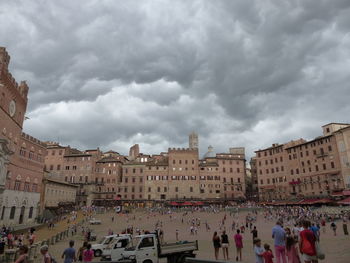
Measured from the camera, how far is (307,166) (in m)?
65.3

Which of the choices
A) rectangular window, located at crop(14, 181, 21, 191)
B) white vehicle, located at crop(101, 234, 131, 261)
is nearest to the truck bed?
white vehicle, located at crop(101, 234, 131, 261)

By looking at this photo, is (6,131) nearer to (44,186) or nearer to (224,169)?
(44,186)

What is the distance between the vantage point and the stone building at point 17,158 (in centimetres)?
3497

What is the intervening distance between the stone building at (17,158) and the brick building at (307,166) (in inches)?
2299

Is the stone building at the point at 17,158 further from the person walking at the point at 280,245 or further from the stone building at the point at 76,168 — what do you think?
the person walking at the point at 280,245

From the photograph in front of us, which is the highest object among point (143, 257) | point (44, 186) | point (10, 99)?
point (10, 99)

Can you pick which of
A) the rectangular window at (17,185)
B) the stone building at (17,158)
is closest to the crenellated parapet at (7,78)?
the stone building at (17,158)

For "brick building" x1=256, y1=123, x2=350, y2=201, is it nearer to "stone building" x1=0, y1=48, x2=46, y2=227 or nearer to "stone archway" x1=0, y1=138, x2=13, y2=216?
"stone building" x1=0, y1=48, x2=46, y2=227

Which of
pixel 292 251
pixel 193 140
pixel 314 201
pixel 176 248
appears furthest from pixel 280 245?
pixel 193 140

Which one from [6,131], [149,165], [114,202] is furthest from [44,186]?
[149,165]

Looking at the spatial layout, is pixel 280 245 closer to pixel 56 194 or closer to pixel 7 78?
pixel 7 78

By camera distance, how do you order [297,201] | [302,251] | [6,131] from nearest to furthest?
[302,251], [6,131], [297,201]

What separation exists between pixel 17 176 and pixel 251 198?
6903 cm

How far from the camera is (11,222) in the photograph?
38.2m
